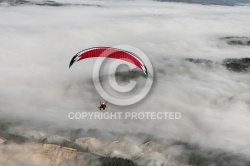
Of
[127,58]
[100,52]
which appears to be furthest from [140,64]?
[100,52]

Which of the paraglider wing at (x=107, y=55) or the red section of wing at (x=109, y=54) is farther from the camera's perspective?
the red section of wing at (x=109, y=54)

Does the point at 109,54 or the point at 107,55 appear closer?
the point at 107,55

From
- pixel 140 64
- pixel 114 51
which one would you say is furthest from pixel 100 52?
pixel 140 64

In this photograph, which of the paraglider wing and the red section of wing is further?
the red section of wing

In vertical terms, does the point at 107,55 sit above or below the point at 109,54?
below

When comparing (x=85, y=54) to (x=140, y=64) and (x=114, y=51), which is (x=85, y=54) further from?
(x=140, y=64)

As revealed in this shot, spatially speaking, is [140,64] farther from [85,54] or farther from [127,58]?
[85,54]
